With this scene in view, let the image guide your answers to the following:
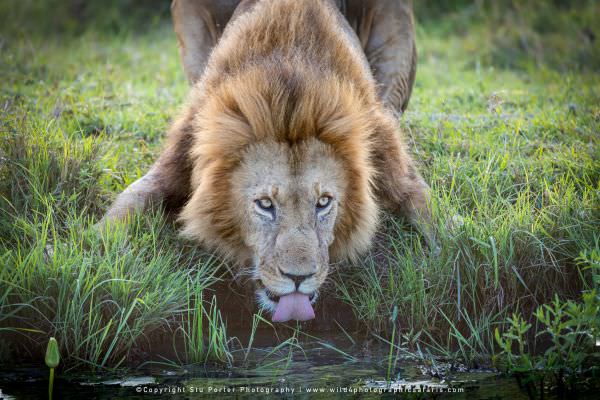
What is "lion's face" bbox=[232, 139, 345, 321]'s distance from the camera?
4.04 m

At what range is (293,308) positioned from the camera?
13.5ft

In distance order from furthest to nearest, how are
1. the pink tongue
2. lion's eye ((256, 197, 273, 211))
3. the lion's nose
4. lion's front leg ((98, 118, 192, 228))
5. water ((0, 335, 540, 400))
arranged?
lion's front leg ((98, 118, 192, 228)), lion's eye ((256, 197, 273, 211)), the pink tongue, the lion's nose, water ((0, 335, 540, 400))

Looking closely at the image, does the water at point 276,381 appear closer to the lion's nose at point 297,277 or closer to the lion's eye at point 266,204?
the lion's nose at point 297,277

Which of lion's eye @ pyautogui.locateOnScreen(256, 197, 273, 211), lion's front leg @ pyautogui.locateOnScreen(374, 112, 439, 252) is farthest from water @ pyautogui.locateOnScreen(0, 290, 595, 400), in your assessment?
lion's front leg @ pyautogui.locateOnScreen(374, 112, 439, 252)

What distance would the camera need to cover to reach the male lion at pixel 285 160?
4168 millimetres

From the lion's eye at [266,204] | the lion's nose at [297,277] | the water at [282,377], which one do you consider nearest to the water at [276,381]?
the water at [282,377]

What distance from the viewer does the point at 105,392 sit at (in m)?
3.70

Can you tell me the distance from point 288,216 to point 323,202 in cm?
23

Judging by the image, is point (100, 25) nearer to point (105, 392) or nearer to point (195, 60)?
point (195, 60)

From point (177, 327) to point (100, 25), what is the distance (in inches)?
302

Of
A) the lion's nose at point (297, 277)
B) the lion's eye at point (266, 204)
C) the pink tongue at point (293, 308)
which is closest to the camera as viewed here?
the lion's nose at point (297, 277)

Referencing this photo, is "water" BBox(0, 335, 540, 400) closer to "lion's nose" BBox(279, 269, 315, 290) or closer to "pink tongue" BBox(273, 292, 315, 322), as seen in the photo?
"pink tongue" BBox(273, 292, 315, 322)

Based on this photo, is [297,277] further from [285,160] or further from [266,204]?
[285,160]

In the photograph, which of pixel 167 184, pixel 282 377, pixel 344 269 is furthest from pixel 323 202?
pixel 167 184
